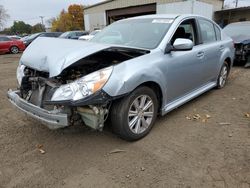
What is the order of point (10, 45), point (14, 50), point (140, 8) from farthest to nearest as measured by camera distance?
point (140, 8) < point (14, 50) < point (10, 45)

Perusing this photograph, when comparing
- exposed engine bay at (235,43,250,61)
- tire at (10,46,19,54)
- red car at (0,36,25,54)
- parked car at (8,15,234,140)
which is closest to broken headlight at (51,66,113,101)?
parked car at (8,15,234,140)

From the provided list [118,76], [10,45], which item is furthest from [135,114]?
[10,45]

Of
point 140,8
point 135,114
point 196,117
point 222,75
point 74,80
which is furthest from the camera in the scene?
point 140,8

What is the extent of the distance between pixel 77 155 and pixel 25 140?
35.5 inches

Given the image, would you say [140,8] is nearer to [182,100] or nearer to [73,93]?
[182,100]

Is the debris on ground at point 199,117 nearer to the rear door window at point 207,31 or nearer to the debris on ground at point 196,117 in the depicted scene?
the debris on ground at point 196,117

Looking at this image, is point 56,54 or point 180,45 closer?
point 56,54

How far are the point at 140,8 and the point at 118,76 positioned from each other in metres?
23.6

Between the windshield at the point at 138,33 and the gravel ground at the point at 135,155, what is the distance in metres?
1.29

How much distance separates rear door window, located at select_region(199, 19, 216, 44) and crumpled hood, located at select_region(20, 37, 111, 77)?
7.45 ft

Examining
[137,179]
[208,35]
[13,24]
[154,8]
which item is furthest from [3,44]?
[13,24]

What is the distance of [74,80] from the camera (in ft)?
9.30

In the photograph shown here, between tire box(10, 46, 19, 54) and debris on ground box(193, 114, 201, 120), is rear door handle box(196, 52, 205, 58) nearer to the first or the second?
debris on ground box(193, 114, 201, 120)

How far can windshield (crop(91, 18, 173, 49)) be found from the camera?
3.55 meters
